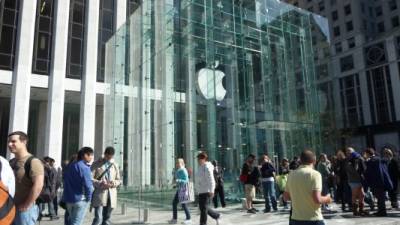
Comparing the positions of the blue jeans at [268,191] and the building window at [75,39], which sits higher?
the building window at [75,39]

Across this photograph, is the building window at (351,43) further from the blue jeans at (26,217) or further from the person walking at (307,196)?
the blue jeans at (26,217)

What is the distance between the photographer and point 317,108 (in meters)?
19.8

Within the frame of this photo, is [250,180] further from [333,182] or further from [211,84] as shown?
[211,84]

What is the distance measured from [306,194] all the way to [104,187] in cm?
487

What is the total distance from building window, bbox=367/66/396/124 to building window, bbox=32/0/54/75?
38471 millimetres

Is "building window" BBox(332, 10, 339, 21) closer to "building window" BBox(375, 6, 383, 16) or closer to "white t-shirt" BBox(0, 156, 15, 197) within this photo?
"building window" BBox(375, 6, 383, 16)

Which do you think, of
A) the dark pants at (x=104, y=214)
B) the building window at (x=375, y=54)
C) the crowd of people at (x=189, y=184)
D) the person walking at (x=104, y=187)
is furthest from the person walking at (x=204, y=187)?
the building window at (x=375, y=54)

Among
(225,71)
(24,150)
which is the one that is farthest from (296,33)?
(24,150)

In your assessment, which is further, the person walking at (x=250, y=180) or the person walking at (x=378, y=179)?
the person walking at (x=250, y=180)

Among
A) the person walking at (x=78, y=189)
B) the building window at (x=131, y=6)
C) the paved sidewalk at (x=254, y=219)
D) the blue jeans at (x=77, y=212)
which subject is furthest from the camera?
the building window at (x=131, y=6)

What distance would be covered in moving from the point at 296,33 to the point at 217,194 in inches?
402

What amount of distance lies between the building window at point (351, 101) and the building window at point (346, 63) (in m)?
1.33

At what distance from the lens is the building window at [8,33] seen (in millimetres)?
28375

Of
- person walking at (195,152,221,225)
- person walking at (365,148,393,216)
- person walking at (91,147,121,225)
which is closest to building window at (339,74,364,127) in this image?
person walking at (365,148,393,216)
